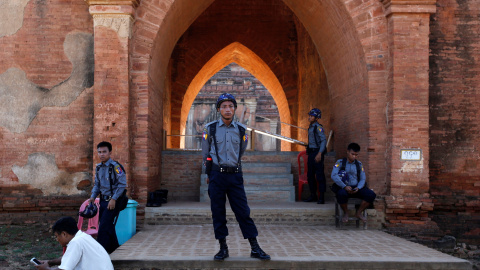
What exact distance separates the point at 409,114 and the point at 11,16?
697cm

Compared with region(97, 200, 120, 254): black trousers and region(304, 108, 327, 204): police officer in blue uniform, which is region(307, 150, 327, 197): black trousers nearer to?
region(304, 108, 327, 204): police officer in blue uniform

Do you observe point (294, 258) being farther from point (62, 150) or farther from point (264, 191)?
point (62, 150)

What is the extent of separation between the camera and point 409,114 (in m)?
Answer: 6.88

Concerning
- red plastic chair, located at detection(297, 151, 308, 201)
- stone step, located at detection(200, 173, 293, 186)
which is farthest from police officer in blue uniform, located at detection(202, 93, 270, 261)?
red plastic chair, located at detection(297, 151, 308, 201)

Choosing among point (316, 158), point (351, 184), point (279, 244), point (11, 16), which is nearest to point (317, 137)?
point (316, 158)

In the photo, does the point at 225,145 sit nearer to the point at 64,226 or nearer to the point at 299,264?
the point at 299,264

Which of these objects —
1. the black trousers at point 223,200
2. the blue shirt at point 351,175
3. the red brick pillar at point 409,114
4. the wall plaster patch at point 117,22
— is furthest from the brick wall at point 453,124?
the wall plaster patch at point 117,22

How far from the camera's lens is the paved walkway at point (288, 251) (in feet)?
14.4

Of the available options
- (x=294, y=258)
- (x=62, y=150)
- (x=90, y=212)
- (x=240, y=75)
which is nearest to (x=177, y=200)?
(x=62, y=150)

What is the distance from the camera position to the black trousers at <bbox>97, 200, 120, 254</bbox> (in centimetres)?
490

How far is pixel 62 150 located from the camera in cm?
731

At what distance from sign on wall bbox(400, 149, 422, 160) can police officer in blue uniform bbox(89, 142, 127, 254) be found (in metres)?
4.37

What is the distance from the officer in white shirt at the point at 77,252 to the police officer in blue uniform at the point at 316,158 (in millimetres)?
4972

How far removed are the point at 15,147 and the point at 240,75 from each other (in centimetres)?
2171
